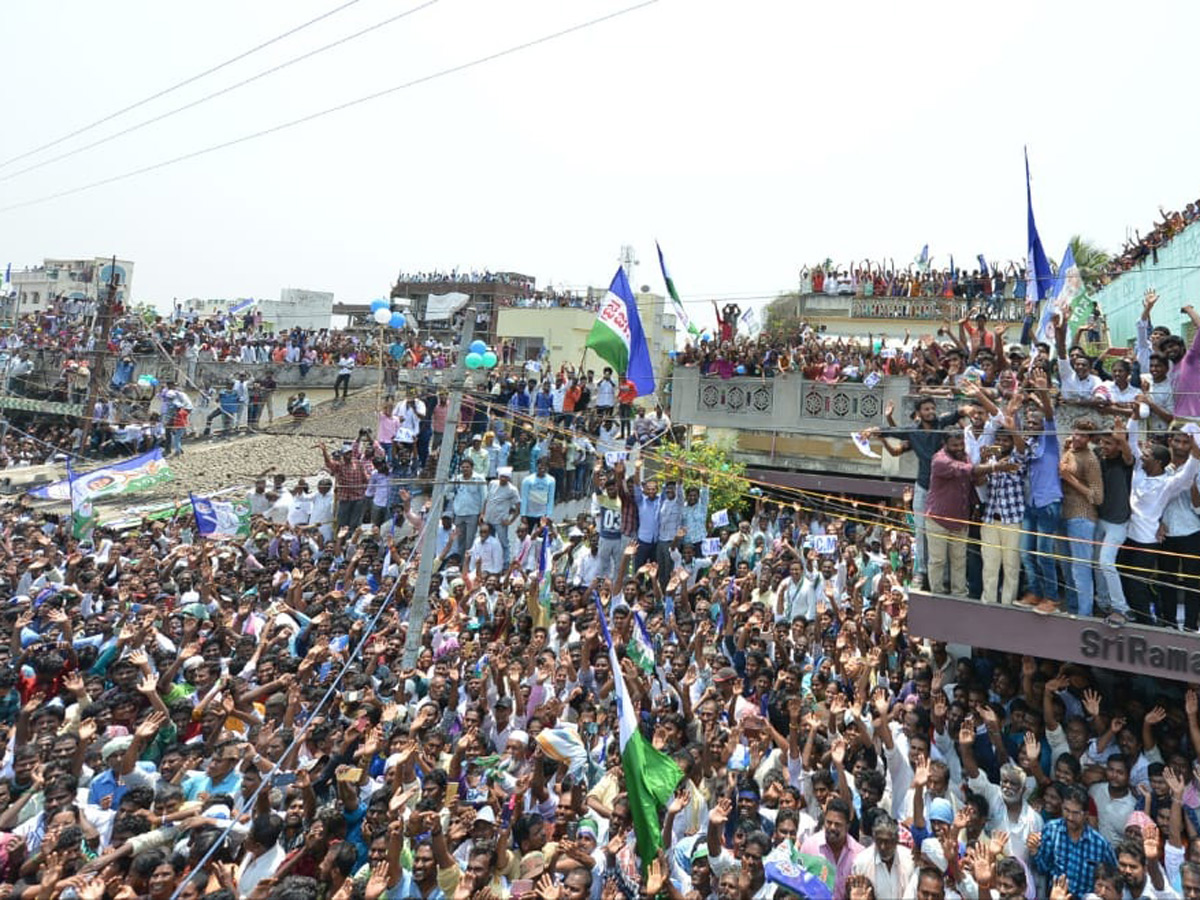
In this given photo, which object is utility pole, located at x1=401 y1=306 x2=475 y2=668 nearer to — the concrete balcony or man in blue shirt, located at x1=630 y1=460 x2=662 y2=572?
man in blue shirt, located at x1=630 y1=460 x2=662 y2=572

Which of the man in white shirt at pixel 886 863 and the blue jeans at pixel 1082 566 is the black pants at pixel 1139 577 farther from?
the man in white shirt at pixel 886 863

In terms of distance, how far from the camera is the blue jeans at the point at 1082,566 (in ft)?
22.9

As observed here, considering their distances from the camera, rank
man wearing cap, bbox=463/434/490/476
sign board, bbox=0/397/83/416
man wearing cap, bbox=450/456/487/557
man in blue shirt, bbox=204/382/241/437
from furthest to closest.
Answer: sign board, bbox=0/397/83/416 < man in blue shirt, bbox=204/382/241/437 < man wearing cap, bbox=463/434/490/476 < man wearing cap, bbox=450/456/487/557

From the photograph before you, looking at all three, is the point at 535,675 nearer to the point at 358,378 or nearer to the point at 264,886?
the point at 264,886

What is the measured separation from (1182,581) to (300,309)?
47.4m

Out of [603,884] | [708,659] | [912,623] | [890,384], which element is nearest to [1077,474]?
[912,623]

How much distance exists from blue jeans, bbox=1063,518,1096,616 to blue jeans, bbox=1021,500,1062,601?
137mm

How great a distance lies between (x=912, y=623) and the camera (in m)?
7.49

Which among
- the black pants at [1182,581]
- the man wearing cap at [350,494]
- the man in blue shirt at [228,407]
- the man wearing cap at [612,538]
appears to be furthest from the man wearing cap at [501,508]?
the man in blue shirt at [228,407]

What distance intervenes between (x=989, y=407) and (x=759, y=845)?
154 inches

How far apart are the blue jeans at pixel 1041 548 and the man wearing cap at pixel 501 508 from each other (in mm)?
7294

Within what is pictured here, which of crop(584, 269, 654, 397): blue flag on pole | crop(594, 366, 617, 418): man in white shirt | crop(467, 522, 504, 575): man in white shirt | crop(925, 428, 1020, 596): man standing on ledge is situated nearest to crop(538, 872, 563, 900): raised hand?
crop(925, 428, 1020, 596): man standing on ledge

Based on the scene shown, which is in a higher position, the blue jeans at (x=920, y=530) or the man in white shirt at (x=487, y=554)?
the blue jeans at (x=920, y=530)

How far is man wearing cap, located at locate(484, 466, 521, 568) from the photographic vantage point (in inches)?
510
